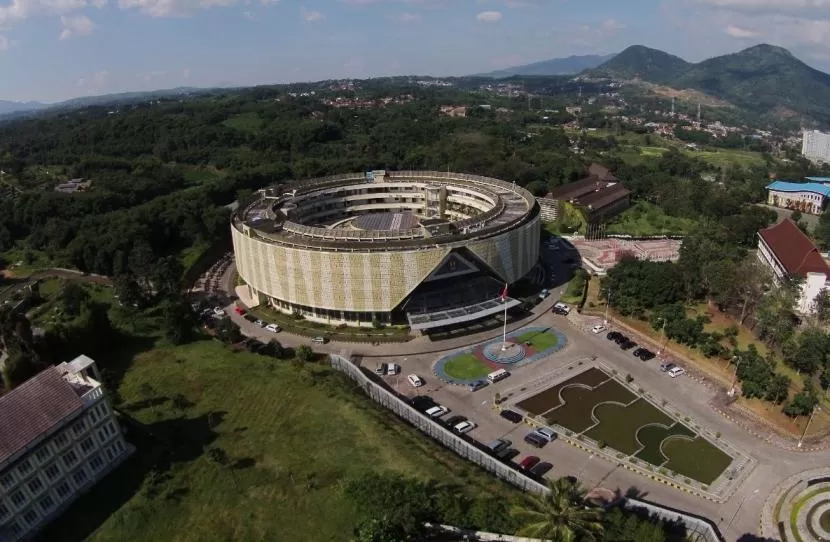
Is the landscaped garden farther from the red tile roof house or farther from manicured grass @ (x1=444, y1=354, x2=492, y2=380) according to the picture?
the red tile roof house

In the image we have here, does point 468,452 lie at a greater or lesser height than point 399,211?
lesser

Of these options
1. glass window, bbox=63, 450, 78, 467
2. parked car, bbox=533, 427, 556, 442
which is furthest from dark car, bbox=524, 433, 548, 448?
glass window, bbox=63, 450, 78, 467

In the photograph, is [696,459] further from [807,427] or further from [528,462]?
[528,462]

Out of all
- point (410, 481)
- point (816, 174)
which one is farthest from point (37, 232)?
point (816, 174)

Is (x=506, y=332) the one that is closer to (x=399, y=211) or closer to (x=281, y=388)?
(x=281, y=388)

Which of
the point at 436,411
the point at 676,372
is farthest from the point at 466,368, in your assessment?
the point at 676,372

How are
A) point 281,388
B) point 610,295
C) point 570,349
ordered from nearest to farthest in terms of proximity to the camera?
point 281,388, point 570,349, point 610,295
